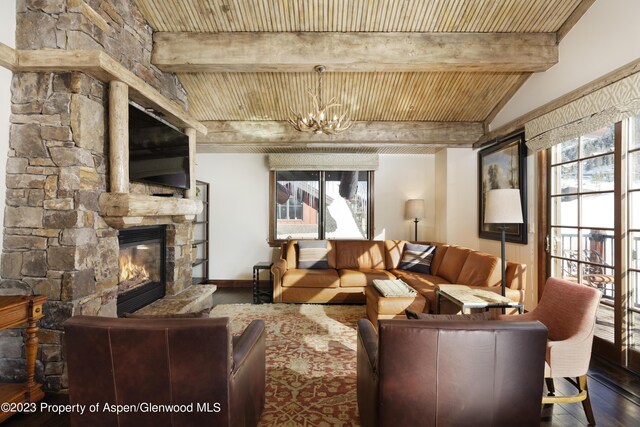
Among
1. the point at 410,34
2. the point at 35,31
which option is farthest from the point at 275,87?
the point at 35,31

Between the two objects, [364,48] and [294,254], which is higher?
[364,48]

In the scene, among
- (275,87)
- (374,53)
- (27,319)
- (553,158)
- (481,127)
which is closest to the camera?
(27,319)

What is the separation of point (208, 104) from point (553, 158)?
4.64m

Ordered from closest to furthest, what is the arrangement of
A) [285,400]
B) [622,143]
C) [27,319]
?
[27,319] < [285,400] < [622,143]

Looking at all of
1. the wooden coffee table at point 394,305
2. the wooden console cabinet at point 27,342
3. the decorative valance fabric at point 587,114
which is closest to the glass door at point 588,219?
the decorative valance fabric at point 587,114

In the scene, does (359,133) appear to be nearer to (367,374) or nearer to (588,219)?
(588,219)

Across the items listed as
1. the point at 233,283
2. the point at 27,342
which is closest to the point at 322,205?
the point at 233,283

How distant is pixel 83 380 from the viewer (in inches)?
51.2

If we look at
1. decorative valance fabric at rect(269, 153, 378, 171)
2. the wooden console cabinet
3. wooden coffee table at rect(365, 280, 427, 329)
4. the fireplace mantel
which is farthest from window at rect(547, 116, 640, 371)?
the wooden console cabinet

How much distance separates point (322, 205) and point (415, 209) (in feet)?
5.74

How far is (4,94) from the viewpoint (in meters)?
2.12

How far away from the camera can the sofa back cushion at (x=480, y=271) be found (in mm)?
3332

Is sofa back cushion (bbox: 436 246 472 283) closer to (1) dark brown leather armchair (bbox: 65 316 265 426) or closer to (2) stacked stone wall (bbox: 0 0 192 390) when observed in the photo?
(1) dark brown leather armchair (bbox: 65 316 265 426)

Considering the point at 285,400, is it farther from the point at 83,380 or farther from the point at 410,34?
the point at 410,34
